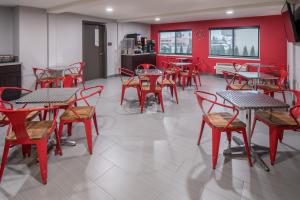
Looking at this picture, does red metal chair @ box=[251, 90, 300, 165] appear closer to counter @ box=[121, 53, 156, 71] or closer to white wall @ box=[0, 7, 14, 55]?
white wall @ box=[0, 7, 14, 55]

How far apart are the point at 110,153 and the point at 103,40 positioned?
7.31 m

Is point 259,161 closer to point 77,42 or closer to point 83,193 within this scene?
point 83,193

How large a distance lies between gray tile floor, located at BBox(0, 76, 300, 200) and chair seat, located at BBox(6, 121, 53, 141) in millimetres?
432

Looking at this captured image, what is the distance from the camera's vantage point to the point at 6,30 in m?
6.66

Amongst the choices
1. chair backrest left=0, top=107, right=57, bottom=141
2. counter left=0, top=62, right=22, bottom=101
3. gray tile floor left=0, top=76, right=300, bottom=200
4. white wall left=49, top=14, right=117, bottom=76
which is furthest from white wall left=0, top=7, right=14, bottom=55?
chair backrest left=0, top=107, right=57, bottom=141

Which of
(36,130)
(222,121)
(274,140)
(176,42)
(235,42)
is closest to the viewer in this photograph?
(36,130)

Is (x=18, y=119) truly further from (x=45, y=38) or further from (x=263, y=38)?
(x=263, y=38)

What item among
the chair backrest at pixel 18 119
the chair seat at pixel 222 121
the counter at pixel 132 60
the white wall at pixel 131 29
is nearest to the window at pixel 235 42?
the counter at pixel 132 60

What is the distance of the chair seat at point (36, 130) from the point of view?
2463 mm

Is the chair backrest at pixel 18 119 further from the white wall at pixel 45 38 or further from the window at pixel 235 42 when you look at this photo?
the window at pixel 235 42

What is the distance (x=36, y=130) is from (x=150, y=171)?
133cm

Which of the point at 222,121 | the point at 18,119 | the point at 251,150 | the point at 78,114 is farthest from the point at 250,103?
the point at 18,119

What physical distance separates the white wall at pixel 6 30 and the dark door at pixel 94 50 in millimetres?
2503

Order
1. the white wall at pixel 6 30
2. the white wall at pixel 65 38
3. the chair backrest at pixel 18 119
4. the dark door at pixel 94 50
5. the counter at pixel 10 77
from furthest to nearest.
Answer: the dark door at pixel 94 50, the white wall at pixel 65 38, the white wall at pixel 6 30, the counter at pixel 10 77, the chair backrest at pixel 18 119
